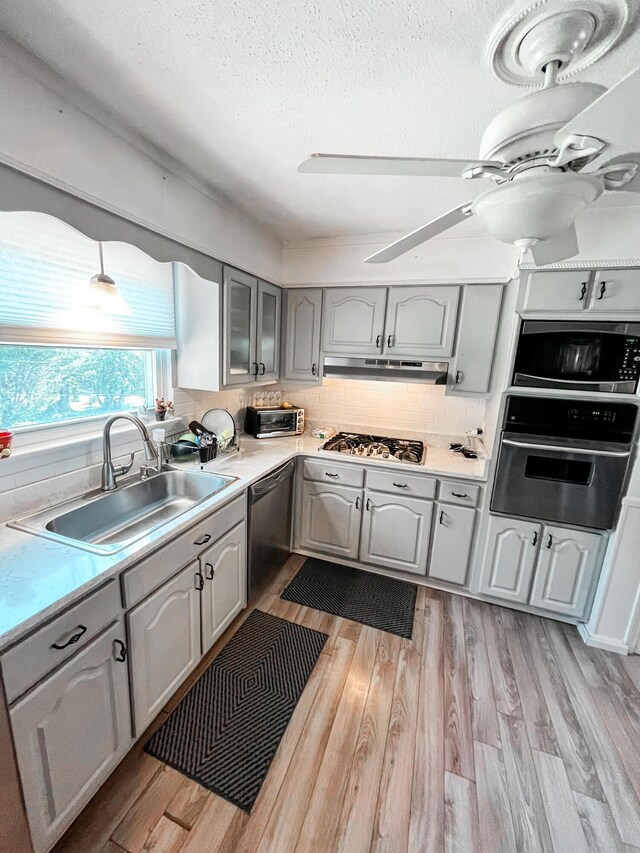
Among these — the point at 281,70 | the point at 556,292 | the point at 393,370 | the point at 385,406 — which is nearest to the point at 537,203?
the point at 281,70

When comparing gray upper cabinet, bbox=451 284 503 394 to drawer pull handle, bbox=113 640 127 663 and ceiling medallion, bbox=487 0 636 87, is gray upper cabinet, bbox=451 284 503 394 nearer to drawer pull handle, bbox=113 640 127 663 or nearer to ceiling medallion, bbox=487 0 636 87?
ceiling medallion, bbox=487 0 636 87

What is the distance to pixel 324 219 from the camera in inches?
88.7

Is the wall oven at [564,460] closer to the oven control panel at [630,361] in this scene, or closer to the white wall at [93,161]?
the oven control panel at [630,361]

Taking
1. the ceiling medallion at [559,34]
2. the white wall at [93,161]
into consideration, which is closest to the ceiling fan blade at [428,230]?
the ceiling medallion at [559,34]

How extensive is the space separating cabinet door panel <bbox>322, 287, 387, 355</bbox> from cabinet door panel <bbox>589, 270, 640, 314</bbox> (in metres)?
1.23

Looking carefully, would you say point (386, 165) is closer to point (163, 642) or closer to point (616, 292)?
point (616, 292)

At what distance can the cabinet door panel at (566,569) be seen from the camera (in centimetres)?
210

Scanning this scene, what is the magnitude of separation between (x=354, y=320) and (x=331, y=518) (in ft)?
4.92

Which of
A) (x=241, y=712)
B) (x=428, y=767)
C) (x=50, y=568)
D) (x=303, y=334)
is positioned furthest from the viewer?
(x=303, y=334)

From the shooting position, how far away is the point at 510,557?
2250 mm

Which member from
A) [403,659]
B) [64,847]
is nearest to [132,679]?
[64,847]

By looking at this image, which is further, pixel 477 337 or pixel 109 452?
pixel 477 337

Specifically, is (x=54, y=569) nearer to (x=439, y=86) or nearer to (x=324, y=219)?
(x=439, y=86)

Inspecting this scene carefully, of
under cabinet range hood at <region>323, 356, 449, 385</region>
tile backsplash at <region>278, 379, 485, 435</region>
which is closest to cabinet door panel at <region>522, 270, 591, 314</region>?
under cabinet range hood at <region>323, 356, 449, 385</region>
